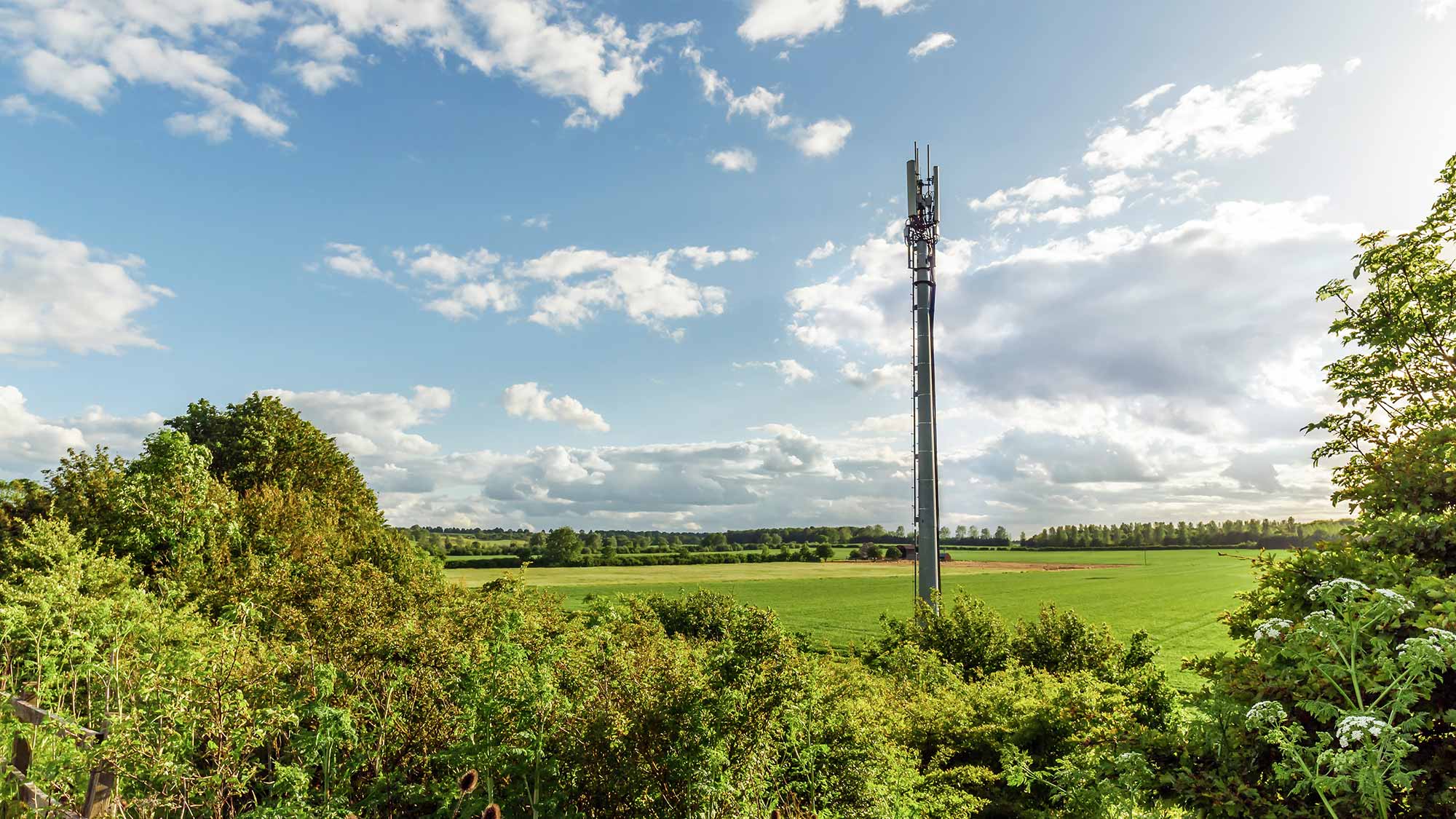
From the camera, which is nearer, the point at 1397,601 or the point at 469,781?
the point at 1397,601

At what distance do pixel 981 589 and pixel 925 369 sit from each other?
43.2m

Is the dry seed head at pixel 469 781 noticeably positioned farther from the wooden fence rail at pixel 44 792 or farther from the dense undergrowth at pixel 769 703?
the wooden fence rail at pixel 44 792

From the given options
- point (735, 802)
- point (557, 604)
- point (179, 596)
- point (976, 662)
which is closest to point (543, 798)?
point (735, 802)

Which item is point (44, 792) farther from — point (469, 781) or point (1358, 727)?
point (1358, 727)

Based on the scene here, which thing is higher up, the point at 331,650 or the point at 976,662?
the point at 331,650

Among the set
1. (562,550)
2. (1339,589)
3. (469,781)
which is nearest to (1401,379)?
(1339,589)

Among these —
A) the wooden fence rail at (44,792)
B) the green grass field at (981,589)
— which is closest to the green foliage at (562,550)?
the green grass field at (981,589)

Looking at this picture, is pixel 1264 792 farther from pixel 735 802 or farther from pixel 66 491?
pixel 66 491

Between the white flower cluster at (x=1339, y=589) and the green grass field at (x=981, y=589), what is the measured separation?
1234 centimetres

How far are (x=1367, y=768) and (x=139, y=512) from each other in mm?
22214

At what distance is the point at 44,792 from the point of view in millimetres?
5734

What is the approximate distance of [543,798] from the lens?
5641 mm

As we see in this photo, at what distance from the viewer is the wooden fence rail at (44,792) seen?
17.8 feet

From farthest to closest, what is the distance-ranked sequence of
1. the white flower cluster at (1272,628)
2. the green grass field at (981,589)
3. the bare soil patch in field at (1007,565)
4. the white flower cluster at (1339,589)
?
the bare soil patch in field at (1007,565), the green grass field at (981,589), the white flower cluster at (1272,628), the white flower cluster at (1339,589)
